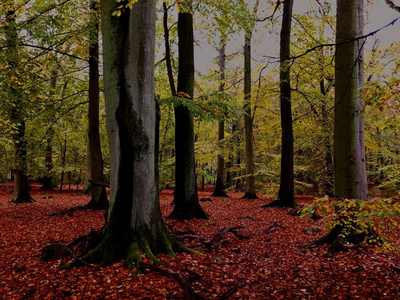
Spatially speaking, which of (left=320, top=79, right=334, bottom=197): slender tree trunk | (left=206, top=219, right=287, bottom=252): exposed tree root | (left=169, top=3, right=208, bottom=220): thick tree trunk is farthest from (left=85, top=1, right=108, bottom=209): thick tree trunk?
(left=320, top=79, right=334, bottom=197): slender tree trunk

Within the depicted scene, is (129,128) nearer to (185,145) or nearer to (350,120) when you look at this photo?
(350,120)

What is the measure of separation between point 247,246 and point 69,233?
426 centimetres

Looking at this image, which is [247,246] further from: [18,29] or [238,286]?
[18,29]

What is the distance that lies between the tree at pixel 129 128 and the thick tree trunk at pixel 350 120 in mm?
3316

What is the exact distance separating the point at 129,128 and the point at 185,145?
394 cm

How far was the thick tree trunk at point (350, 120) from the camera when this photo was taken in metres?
4.46

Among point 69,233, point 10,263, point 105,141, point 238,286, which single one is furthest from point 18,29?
point 105,141

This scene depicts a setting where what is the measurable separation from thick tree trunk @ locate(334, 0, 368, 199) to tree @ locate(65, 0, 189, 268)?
10.9 ft

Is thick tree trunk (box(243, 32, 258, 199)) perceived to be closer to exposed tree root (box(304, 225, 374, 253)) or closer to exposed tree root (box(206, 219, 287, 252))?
exposed tree root (box(206, 219, 287, 252))

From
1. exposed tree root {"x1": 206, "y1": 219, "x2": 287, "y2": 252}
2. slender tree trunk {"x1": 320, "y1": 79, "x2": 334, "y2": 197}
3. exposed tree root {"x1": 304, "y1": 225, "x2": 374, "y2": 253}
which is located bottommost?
exposed tree root {"x1": 206, "y1": 219, "x2": 287, "y2": 252}

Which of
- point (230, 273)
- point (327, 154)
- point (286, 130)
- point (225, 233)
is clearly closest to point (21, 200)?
point (225, 233)

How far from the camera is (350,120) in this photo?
14.7 feet

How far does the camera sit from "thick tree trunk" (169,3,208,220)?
778 cm

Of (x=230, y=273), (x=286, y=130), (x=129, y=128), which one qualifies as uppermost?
(x=286, y=130)
